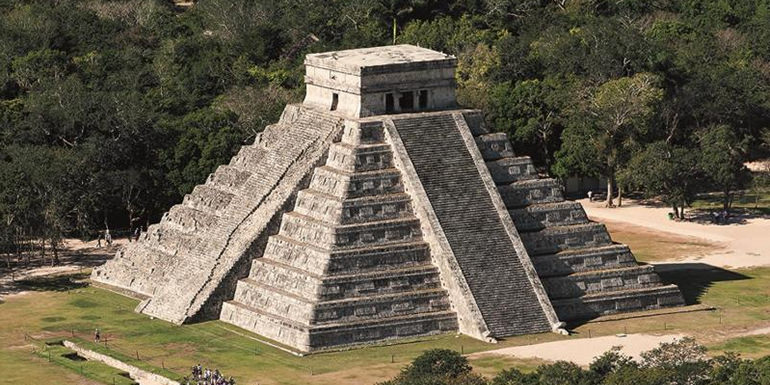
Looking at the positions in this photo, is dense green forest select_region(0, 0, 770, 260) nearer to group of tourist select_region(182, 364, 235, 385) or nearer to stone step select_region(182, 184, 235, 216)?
stone step select_region(182, 184, 235, 216)

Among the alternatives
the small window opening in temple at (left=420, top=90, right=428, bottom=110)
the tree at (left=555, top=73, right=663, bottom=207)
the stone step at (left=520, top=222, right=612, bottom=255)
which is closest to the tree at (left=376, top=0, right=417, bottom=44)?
the tree at (left=555, top=73, right=663, bottom=207)

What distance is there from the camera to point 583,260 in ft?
332

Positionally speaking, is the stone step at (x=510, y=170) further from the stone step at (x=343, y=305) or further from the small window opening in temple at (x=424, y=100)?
the stone step at (x=343, y=305)

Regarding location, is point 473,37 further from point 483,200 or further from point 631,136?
point 483,200

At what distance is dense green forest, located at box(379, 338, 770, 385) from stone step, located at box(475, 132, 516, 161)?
49.6ft

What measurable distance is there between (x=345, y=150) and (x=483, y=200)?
6.32 metres

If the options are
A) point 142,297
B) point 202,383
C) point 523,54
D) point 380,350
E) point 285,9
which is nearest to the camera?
point 202,383

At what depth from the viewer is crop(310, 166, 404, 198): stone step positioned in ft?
324

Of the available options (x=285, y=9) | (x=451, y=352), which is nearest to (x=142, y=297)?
(x=451, y=352)

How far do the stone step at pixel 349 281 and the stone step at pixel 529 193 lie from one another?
17.7 feet

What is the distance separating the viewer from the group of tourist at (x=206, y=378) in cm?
8580

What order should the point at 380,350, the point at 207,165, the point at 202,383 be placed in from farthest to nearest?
the point at 207,165, the point at 380,350, the point at 202,383

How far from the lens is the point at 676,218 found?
12562 centimetres

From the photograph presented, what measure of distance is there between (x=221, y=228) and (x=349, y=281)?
29.6 ft
